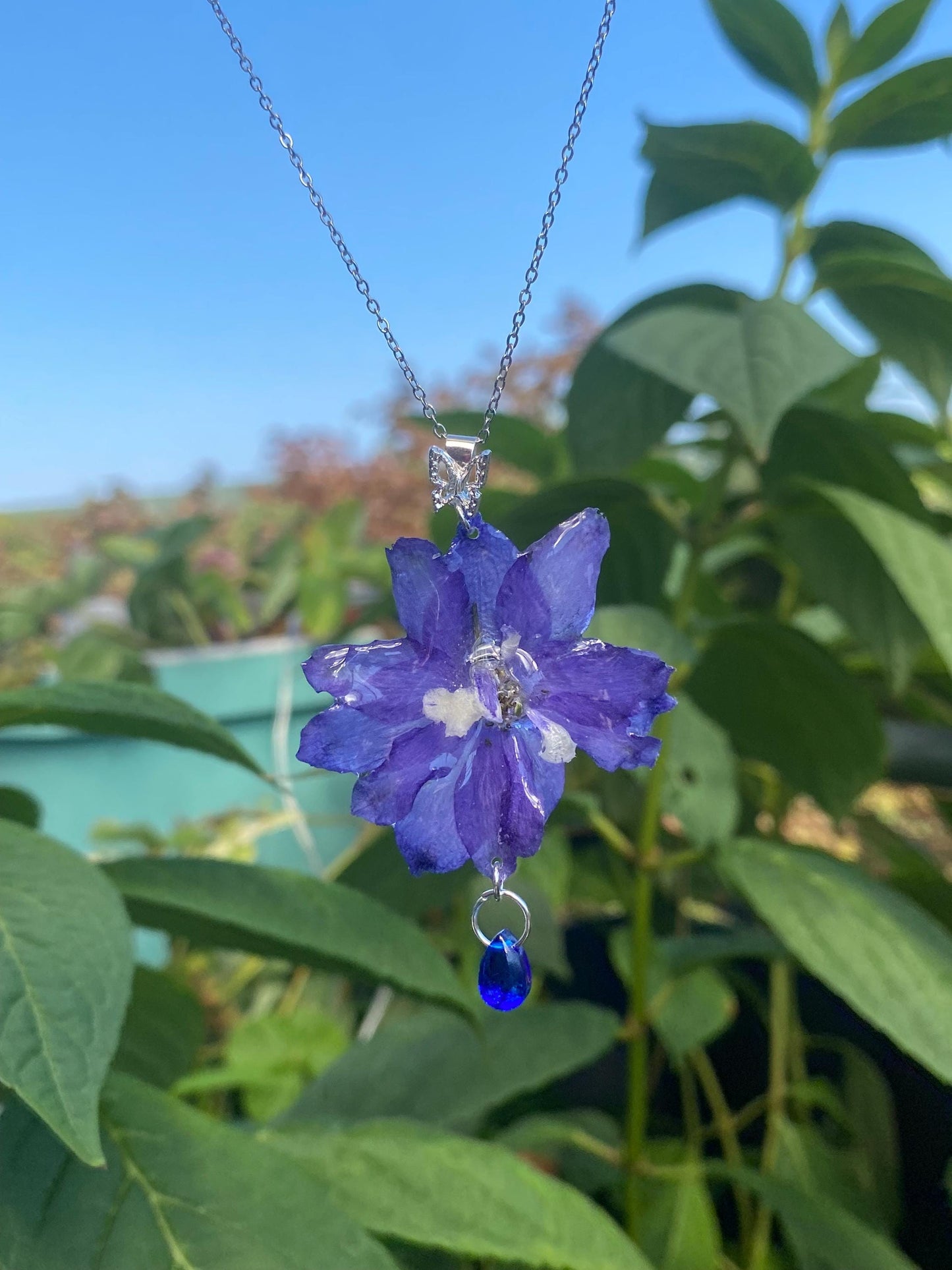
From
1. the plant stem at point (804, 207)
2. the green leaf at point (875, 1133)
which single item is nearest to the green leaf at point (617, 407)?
the plant stem at point (804, 207)

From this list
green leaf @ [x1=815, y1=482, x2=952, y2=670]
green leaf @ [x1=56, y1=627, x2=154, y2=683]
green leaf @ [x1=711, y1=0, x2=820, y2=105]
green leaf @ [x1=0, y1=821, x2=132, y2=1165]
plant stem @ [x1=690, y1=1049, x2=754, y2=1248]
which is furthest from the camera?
green leaf @ [x1=56, y1=627, x2=154, y2=683]

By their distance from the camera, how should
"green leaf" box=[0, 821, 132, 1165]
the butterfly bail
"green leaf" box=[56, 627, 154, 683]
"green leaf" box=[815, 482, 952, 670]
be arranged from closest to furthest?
1. "green leaf" box=[0, 821, 132, 1165]
2. the butterfly bail
3. "green leaf" box=[815, 482, 952, 670]
4. "green leaf" box=[56, 627, 154, 683]

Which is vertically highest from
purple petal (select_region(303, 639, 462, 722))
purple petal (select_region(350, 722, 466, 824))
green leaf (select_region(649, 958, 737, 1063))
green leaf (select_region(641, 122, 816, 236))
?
green leaf (select_region(641, 122, 816, 236))

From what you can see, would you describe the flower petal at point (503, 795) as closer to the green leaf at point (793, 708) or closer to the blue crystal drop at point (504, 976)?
the blue crystal drop at point (504, 976)

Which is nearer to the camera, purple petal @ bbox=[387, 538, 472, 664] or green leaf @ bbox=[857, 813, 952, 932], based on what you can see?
purple petal @ bbox=[387, 538, 472, 664]

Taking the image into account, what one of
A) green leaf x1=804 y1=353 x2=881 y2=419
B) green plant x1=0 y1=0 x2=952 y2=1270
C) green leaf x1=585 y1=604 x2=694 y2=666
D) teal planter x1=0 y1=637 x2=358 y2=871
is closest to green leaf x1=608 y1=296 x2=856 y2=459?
green plant x1=0 y1=0 x2=952 y2=1270

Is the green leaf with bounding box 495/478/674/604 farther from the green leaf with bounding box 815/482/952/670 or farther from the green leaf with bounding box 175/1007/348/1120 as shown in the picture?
the green leaf with bounding box 175/1007/348/1120

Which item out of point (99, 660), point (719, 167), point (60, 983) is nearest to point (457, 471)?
point (60, 983)

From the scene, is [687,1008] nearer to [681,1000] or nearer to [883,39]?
[681,1000]
